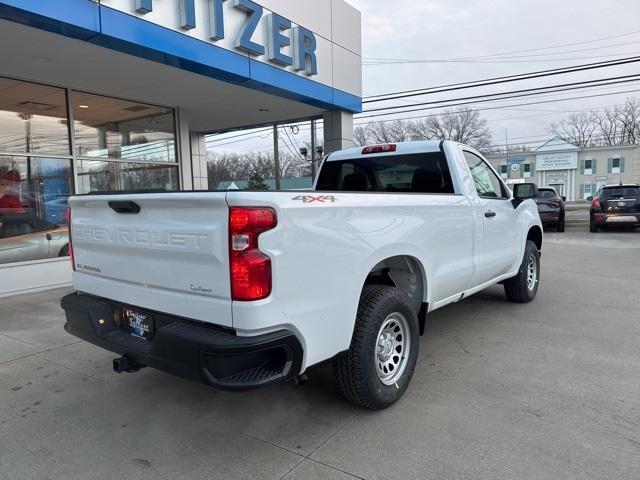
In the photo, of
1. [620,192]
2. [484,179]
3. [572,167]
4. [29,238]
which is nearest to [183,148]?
[29,238]

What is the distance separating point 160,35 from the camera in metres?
6.85

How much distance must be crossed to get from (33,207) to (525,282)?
25.9ft

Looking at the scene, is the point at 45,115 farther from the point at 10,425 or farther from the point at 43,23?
the point at 10,425

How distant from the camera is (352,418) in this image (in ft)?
11.0

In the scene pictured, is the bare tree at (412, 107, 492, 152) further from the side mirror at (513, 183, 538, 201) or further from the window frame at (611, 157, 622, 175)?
the side mirror at (513, 183, 538, 201)

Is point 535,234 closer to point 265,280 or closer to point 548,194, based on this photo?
point 265,280

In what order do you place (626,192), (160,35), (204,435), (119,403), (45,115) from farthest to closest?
(626,192), (45,115), (160,35), (119,403), (204,435)

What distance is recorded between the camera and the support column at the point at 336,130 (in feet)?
38.4

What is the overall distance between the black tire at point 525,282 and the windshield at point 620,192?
425 inches

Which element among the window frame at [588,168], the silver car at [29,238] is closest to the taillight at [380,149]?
the silver car at [29,238]

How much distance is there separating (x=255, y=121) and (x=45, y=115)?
5.57m

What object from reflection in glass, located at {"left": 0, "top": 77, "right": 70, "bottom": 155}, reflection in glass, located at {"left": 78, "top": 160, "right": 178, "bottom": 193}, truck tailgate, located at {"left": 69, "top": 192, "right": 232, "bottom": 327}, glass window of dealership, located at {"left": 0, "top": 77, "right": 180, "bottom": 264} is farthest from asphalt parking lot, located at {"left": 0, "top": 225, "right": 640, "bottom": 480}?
reflection in glass, located at {"left": 78, "top": 160, "right": 178, "bottom": 193}

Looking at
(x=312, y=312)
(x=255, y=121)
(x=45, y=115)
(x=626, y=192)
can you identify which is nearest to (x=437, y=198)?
(x=312, y=312)

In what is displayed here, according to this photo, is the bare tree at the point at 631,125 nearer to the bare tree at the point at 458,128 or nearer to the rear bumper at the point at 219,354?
the bare tree at the point at 458,128
